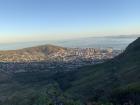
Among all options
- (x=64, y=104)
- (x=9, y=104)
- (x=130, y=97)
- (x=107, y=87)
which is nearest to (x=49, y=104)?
(x=64, y=104)

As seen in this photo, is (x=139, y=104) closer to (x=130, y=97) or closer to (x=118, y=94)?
(x=130, y=97)

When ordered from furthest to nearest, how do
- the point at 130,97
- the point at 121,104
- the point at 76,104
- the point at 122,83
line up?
the point at 122,83
the point at 130,97
the point at 121,104
the point at 76,104

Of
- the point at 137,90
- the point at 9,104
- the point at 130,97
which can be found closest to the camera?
the point at 130,97

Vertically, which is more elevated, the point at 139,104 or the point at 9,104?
the point at 139,104

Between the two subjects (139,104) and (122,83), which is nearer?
(139,104)

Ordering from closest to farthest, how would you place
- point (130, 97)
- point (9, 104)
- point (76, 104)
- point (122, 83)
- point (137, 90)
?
1. point (76, 104)
2. point (130, 97)
3. point (137, 90)
4. point (9, 104)
5. point (122, 83)

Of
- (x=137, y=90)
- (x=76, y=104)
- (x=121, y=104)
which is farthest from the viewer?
(x=137, y=90)

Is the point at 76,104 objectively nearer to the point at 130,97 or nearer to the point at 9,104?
the point at 130,97

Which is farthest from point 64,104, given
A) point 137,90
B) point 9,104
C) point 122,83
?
point 122,83

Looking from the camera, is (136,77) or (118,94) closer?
(118,94)

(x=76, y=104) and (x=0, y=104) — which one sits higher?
(x=76, y=104)
